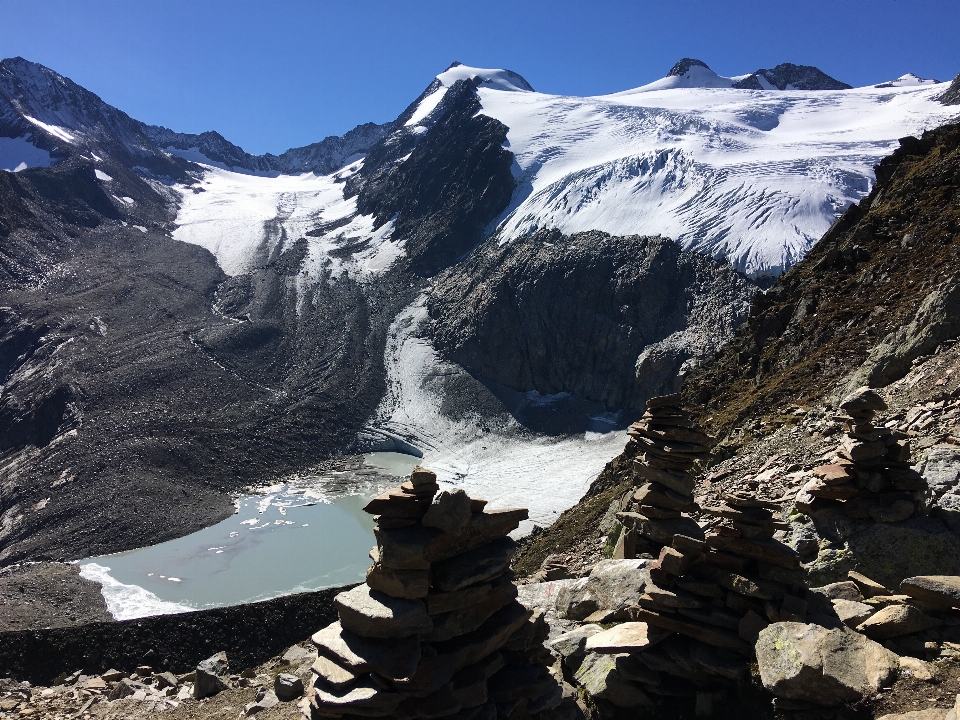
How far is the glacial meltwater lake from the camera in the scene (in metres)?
32.2

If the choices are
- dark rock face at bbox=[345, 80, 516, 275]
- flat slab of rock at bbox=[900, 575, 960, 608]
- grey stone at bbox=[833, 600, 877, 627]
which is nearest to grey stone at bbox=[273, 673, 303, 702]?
grey stone at bbox=[833, 600, 877, 627]

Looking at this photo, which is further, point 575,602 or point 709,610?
point 575,602

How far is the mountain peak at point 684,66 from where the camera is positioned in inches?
5202

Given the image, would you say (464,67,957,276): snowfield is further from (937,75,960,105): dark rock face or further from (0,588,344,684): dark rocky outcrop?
(0,588,344,684): dark rocky outcrop

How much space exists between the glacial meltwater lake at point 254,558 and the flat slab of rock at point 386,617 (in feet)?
84.0

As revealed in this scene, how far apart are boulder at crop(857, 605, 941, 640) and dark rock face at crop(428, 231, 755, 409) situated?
4080cm

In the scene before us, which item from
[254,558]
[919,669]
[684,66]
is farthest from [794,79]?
[919,669]

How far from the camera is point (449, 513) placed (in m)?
7.25

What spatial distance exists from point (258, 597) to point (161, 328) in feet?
142

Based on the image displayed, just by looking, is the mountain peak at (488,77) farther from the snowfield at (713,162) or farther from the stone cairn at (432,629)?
the stone cairn at (432,629)

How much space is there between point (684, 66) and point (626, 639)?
145 m

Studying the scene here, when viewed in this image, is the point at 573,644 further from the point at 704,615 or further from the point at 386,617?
the point at 386,617

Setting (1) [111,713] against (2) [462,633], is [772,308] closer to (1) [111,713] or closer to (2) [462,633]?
(2) [462,633]

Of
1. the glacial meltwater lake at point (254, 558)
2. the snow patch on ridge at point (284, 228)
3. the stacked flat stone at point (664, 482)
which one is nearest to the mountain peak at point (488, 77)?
the snow patch on ridge at point (284, 228)
